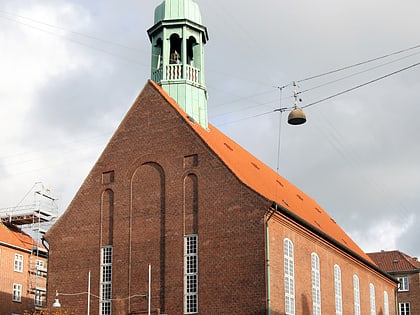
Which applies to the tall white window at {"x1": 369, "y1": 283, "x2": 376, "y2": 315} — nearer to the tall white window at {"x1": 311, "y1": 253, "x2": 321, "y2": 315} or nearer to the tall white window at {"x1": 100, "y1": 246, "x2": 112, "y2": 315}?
the tall white window at {"x1": 311, "y1": 253, "x2": 321, "y2": 315}

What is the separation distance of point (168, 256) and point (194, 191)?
10.5 feet

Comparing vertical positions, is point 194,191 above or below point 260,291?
above

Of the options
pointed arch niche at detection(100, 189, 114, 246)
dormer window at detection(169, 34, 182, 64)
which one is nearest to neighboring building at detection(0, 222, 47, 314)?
pointed arch niche at detection(100, 189, 114, 246)

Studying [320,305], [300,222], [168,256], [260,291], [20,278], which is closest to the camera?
[260,291]

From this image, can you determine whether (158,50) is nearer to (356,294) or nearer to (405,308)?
(356,294)

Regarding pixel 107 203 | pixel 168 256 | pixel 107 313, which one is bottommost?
pixel 107 313

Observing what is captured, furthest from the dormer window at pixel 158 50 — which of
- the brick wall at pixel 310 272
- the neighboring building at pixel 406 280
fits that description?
the neighboring building at pixel 406 280

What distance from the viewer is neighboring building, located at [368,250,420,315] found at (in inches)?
3009

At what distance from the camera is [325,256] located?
129 feet

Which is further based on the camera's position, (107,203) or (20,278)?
(20,278)

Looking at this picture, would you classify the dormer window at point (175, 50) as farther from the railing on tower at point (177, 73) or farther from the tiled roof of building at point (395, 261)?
the tiled roof of building at point (395, 261)

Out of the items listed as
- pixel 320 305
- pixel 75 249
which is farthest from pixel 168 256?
pixel 320 305

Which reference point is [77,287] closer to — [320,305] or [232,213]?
[232,213]

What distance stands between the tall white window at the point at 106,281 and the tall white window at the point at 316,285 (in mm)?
10532
